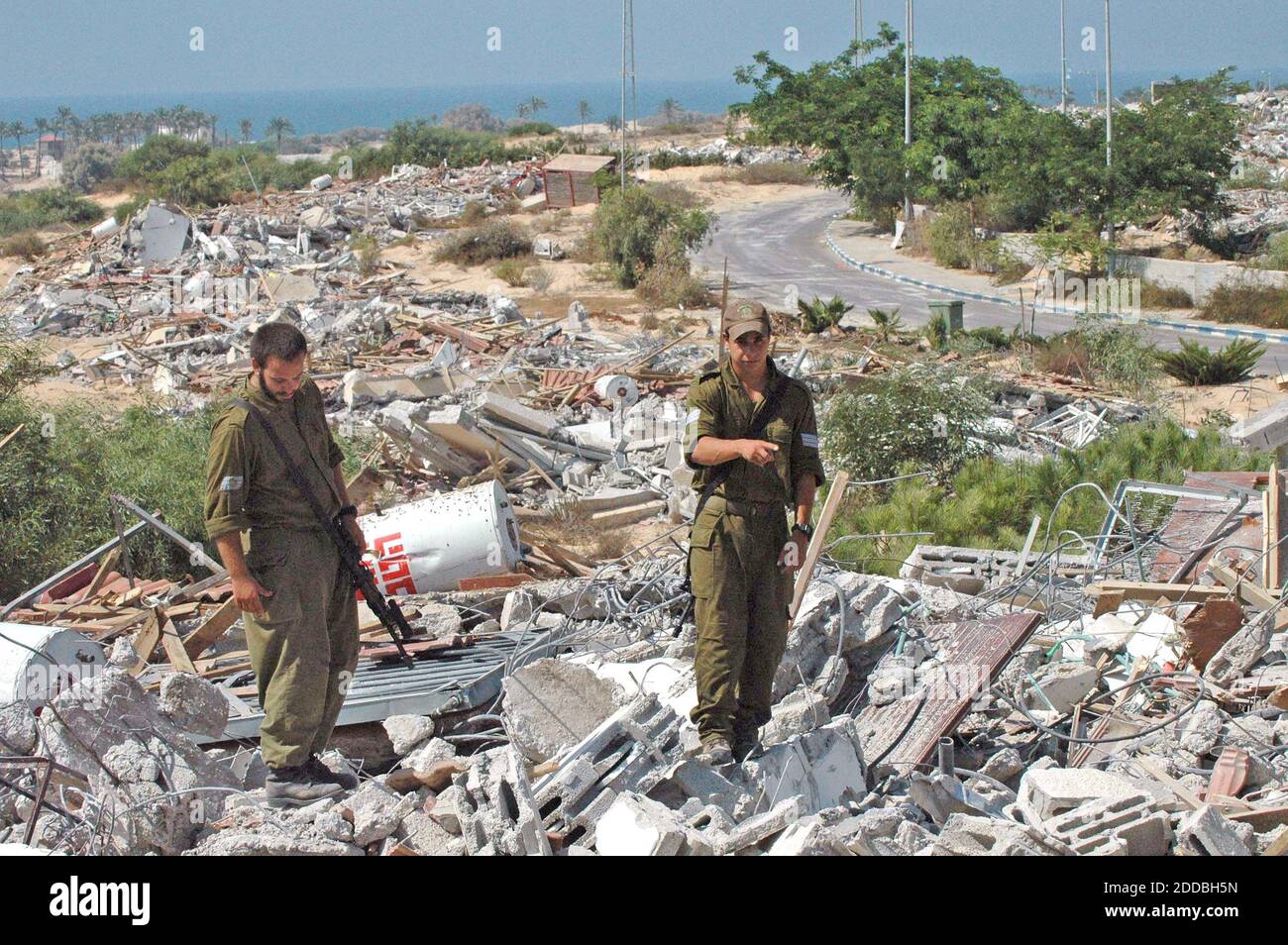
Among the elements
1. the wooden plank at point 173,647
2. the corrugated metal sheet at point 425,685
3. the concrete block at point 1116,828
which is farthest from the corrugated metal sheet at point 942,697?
the wooden plank at point 173,647

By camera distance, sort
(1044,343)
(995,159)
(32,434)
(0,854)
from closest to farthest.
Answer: (0,854)
(32,434)
(1044,343)
(995,159)

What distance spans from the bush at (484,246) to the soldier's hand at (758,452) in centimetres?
2331

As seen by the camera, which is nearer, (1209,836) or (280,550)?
(1209,836)

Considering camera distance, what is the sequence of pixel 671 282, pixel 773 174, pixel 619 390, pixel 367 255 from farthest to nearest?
1. pixel 773 174
2. pixel 367 255
3. pixel 671 282
4. pixel 619 390

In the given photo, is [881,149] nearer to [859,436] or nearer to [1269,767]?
[859,436]

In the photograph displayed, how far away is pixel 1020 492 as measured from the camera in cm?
931

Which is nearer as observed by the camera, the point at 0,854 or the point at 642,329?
the point at 0,854

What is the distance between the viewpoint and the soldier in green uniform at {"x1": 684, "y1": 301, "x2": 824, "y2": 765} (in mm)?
4082

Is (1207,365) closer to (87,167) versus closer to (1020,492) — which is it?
(1020,492)

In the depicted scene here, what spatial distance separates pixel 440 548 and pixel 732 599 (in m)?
3.61

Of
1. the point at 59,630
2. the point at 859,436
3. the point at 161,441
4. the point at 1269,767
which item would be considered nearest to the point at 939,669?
the point at 1269,767

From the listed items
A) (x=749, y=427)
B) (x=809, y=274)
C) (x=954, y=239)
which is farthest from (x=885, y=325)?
(x=749, y=427)

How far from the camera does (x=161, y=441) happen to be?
10.5 m

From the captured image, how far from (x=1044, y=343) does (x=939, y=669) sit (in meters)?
11.2
